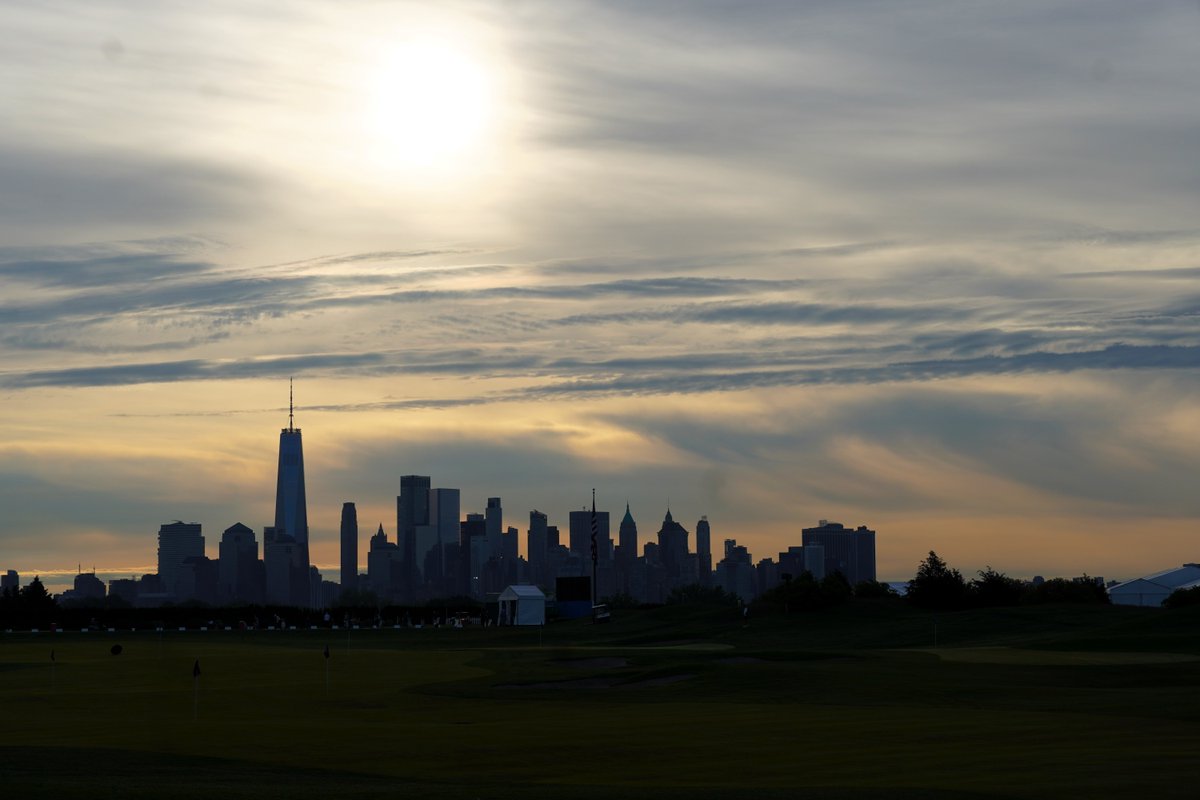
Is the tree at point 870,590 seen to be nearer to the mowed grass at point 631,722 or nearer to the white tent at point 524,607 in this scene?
the white tent at point 524,607

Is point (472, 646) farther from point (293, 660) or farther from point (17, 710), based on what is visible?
point (17, 710)

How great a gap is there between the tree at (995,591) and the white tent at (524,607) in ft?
151

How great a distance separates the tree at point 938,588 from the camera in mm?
116062

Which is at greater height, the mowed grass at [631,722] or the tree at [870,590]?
the tree at [870,590]

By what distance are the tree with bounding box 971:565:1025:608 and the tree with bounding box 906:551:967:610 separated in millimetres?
1066

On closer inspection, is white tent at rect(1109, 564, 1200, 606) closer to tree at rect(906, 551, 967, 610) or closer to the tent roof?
tree at rect(906, 551, 967, 610)

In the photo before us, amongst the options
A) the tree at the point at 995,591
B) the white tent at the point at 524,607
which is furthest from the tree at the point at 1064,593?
the white tent at the point at 524,607

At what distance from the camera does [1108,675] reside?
182 ft

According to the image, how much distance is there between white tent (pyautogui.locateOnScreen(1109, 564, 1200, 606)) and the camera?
412ft

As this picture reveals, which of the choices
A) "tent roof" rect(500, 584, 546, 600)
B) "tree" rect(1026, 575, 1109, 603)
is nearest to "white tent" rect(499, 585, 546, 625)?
"tent roof" rect(500, 584, 546, 600)

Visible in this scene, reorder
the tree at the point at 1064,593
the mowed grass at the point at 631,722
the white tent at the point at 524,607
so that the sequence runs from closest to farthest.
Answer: the mowed grass at the point at 631,722 → the tree at the point at 1064,593 → the white tent at the point at 524,607

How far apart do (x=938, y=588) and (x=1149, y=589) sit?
2329 cm

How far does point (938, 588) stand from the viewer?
116 m

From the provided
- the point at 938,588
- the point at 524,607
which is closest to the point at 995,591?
the point at 938,588
